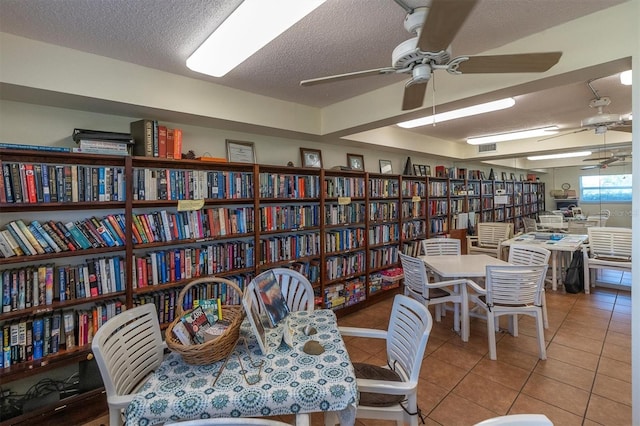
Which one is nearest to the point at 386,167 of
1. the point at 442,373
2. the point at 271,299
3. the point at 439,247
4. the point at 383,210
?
the point at 383,210

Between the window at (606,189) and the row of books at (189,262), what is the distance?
5.01 meters

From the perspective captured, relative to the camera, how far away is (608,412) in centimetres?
190

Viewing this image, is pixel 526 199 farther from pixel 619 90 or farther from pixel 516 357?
pixel 516 357

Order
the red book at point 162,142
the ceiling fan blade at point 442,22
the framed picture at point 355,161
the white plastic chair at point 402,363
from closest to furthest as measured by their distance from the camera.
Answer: the ceiling fan blade at point 442,22 → the white plastic chair at point 402,363 → the red book at point 162,142 → the framed picture at point 355,161

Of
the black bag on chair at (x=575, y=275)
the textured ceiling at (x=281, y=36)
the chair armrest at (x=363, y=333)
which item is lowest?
the black bag on chair at (x=575, y=275)

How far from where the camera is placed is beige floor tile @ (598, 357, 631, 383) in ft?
7.36

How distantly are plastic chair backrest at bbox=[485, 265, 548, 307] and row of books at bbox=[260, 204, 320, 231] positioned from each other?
183 centimetres

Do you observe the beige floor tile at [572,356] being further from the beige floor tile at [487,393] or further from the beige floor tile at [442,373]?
the beige floor tile at [442,373]

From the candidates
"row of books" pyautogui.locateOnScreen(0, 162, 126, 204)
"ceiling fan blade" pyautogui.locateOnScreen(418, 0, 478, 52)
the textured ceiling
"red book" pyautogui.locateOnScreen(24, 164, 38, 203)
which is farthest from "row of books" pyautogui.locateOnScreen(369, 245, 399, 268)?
"red book" pyautogui.locateOnScreen(24, 164, 38, 203)

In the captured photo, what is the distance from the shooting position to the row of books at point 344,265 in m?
3.52

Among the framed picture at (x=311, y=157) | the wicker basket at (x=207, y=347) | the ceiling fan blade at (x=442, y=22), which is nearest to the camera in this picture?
the ceiling fan blade at (x=442, y=22)

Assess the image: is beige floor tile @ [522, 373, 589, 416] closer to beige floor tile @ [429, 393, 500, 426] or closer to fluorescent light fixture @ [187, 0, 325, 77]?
A: beige floor tile @ [429, 393, 500, 426]

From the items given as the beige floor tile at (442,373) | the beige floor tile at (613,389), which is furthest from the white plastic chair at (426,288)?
the beige floor tile at (613,389)

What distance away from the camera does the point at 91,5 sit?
1.47 meters
